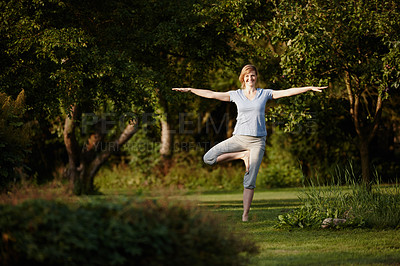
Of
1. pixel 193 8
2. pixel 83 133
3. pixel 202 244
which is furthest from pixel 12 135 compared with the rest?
pixel 83 133

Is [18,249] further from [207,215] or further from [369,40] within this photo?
[369,40]

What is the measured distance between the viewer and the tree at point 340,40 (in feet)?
31.2

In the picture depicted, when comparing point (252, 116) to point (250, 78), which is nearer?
point (252, 116)

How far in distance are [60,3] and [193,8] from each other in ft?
9.25

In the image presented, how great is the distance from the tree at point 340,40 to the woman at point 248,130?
252 cm

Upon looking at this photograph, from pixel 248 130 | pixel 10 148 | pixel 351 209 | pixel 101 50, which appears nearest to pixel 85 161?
pixel 101 50

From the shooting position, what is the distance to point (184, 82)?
12312mm

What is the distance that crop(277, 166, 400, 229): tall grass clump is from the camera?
7.49 m

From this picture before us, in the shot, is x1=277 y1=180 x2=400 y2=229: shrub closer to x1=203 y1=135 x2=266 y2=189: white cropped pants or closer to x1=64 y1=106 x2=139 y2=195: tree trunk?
x1=203 y1=135 x2=266 y2=189: white cropped pants

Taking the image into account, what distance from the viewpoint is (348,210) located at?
7777 mm

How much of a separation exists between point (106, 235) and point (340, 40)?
26.7 feet

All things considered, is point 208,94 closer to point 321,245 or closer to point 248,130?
point 248,130

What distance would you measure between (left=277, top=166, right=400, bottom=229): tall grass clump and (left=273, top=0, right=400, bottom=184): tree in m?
1.24

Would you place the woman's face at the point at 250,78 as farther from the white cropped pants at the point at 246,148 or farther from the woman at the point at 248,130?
the white cropped pants at the point at 246,148
